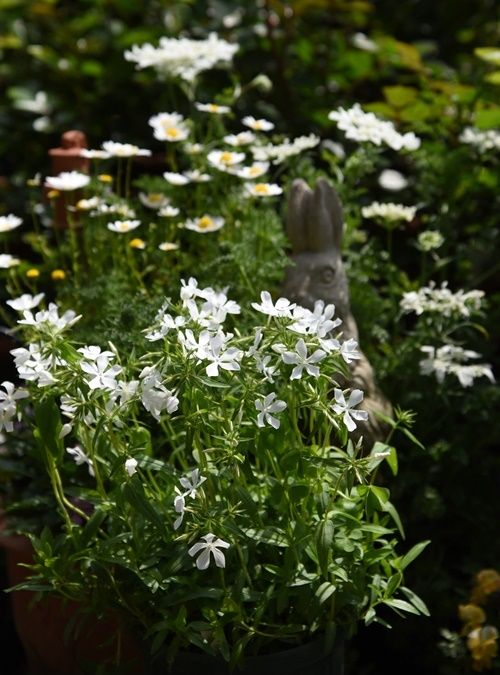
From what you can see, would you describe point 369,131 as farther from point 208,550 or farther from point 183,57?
point 208,550

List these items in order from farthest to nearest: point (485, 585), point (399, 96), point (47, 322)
A: point (399, 96) → point (485, 585) → point (47, 322)

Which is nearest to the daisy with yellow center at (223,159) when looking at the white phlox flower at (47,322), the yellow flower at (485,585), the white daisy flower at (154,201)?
the white daisy flower at (154,201)

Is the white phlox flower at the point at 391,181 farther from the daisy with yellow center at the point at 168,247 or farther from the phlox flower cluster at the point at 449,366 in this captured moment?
the daisy with yellow center at the point at 168,247

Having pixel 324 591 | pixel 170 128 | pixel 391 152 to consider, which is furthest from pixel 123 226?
pixel 391 152

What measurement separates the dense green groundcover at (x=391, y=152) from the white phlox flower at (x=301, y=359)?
57 centimetres

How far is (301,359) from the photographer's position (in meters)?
1.67

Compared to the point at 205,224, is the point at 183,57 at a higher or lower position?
higher

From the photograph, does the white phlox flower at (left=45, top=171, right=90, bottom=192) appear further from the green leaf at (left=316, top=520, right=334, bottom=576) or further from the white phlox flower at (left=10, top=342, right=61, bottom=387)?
the green leaf at (left=316, top=520, right=334, bottom=576)

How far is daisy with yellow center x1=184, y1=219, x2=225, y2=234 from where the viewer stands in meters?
2.38

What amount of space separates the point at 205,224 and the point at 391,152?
1020 mm

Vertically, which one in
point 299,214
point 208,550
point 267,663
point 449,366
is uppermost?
point 299,214

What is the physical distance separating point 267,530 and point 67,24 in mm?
2374

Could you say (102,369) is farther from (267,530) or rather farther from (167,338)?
(267,530)

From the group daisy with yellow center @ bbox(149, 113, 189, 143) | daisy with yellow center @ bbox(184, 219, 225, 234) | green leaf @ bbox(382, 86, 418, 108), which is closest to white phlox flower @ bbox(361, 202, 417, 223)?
daisy with yellow center @ bbox(184, 219, 225, 234)
